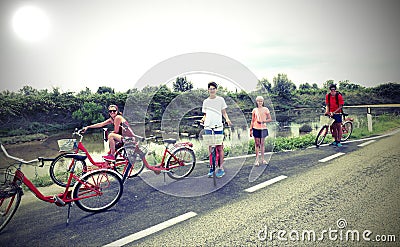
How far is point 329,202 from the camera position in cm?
382

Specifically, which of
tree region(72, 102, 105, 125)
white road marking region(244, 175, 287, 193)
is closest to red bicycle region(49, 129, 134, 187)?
white road marking region(244, 175, 287, 193)

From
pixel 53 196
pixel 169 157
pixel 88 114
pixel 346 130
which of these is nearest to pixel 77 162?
pixel 53 196

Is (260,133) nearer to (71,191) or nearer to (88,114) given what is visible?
(71,191)

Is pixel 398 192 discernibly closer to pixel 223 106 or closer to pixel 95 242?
pixel 223 106

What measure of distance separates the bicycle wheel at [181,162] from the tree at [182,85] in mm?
1560

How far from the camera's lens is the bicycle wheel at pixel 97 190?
376 centimetres

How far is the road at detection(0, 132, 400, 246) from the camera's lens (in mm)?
2973

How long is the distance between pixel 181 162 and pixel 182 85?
6.42 feet

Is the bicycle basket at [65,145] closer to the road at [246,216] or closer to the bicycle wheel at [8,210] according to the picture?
the road at [246,216]

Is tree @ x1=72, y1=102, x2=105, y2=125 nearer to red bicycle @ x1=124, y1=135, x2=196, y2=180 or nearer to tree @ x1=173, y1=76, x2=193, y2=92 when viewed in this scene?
tree @ x1=173, y1=76, x2=193, y2=92

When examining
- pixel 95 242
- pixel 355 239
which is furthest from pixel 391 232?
pixel 95 242

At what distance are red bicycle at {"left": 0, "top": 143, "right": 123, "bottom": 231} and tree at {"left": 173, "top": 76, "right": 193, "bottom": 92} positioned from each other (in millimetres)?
2700

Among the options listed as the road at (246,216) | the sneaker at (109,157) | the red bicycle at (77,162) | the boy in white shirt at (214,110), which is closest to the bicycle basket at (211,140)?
the boy in white shirt at (214,110)

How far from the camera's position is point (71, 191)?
3.76 metres
